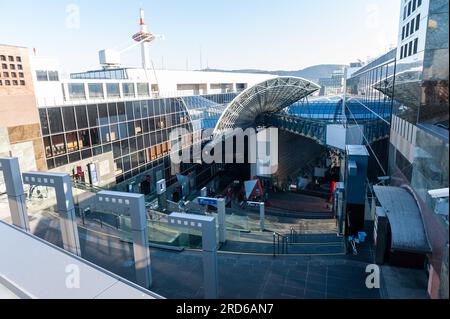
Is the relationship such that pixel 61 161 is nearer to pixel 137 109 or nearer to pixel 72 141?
pixel 72 141

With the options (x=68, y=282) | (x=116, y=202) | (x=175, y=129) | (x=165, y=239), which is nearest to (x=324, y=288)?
(x=165, y=239)

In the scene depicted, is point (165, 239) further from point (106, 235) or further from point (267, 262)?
point (267, 262)

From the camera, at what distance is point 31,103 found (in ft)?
54.5

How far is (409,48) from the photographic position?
1108 centimetres

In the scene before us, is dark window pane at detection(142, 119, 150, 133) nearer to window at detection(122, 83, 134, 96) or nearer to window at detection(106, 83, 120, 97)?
window at detection(106, 83, 120, 97)

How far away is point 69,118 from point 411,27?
18.2 metres

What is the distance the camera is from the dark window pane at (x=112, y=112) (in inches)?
838

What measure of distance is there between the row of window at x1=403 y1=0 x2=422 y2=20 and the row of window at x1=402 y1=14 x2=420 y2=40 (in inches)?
15.2

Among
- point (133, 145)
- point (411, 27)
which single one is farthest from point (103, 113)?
point (411, 27)

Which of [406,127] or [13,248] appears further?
[406,127]

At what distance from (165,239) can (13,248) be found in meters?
6.63

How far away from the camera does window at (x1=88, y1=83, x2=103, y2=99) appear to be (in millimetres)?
26156

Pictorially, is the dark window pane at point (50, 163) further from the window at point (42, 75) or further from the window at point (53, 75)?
the window at point (53, 75)

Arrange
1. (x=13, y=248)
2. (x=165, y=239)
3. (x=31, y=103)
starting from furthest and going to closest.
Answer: (x=31, y=103) < (x=165, y=239) < (x=13, y=248)
